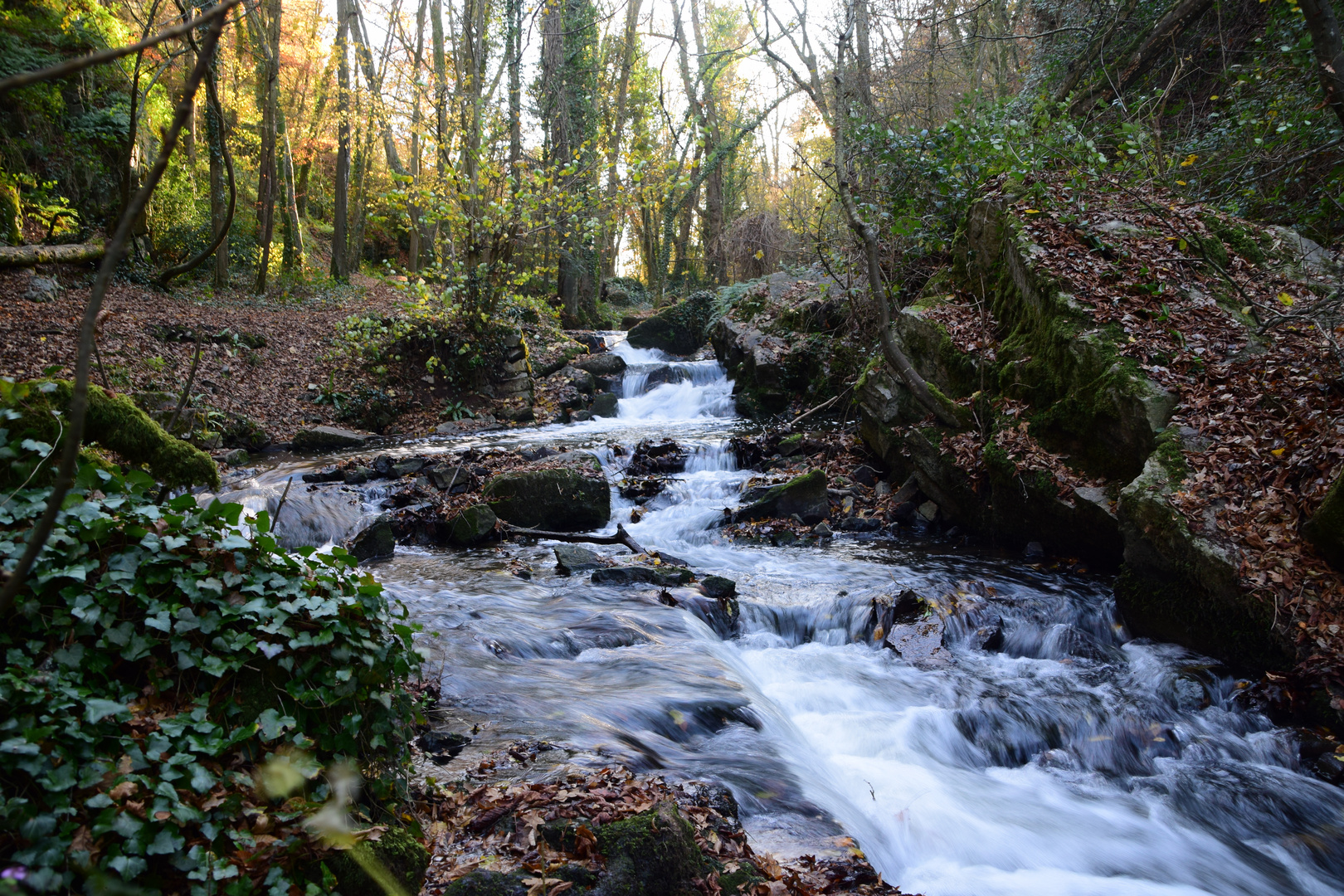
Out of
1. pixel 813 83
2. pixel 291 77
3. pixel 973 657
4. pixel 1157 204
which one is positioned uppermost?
pixel 291 77

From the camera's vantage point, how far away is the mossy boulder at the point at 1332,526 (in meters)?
4.78

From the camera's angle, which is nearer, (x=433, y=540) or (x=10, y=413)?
(x=10, y=413)

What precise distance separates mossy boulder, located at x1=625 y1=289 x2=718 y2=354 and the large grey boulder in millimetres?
10519

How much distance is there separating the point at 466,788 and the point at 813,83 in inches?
646

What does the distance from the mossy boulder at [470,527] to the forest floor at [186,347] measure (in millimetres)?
6043

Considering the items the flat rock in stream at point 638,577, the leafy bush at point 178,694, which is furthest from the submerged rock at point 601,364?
the leafy bush at point 178,694

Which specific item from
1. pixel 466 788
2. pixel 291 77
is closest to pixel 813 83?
pixel 466 788

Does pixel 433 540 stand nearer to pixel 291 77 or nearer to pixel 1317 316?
pixel 1317 316

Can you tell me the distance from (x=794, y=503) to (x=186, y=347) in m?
12.4

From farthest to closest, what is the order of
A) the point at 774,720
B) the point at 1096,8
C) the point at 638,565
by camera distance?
the point at 1096,8, the point at 638,565, the point at 774,720

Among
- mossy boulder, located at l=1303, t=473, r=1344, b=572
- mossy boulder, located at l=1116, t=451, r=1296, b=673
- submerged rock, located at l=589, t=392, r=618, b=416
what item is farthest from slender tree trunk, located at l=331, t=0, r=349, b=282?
mossy boulder, located at l=1303, t=473, r=1344, b=572

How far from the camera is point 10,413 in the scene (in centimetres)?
280

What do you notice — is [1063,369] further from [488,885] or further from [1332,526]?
[488,885]

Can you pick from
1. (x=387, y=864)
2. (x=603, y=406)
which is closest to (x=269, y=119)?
(x=603, y=406)
